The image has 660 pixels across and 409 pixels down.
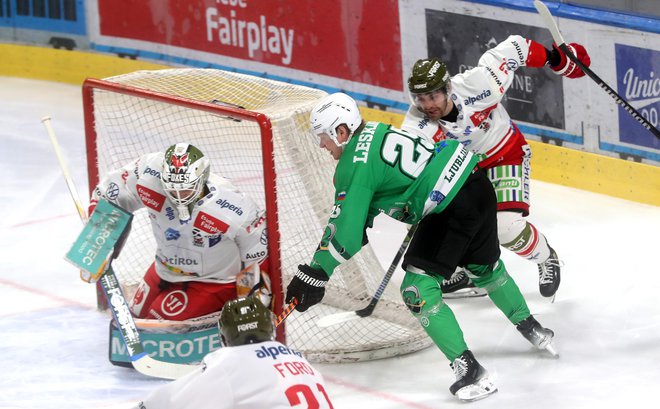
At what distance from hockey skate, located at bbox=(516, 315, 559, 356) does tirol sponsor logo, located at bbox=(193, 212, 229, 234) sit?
4.11 ft

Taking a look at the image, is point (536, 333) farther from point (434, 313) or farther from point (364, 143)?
point (364, 143)

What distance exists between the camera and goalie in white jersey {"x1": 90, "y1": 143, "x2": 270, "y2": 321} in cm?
505

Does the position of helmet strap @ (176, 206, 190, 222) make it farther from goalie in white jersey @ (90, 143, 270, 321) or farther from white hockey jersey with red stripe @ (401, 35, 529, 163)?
white hockey jersey with red stripe @ (401, 35, 529, 163)

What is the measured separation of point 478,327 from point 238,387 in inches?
97.2

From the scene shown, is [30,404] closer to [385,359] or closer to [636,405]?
[385,359]

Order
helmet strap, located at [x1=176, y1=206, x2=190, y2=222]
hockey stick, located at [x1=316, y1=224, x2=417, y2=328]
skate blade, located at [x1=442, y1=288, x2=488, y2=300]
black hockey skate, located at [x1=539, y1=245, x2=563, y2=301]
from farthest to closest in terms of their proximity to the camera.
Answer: skate blade, located at [x1=442, y1=288, x2=488, y2=300]
black hockey skate, located at [x1=539, y1=245, x2=563, y2=301]
hockey stick, located at [x1=316, y1=224, x2=417, y2=328]
helmet strap, located at [x1=176, y1=206, x2=190, y2=222]

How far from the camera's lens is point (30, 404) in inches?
200

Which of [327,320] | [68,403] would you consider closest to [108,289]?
[68,403]

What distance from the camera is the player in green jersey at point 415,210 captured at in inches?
187

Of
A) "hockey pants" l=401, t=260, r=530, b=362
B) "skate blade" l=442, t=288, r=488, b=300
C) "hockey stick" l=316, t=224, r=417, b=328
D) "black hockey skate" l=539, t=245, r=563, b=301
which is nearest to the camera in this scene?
"hockey pants" l=401, t=260, r=530, b=362

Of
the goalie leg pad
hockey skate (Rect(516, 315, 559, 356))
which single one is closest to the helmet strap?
the goalie leg pad

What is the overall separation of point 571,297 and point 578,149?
5.36 ft

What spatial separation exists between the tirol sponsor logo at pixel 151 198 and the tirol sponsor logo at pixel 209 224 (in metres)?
0.18

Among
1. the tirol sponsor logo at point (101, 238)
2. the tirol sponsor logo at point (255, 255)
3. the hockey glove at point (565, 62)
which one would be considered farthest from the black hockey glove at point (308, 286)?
the hockey glove at point (565, 62)
